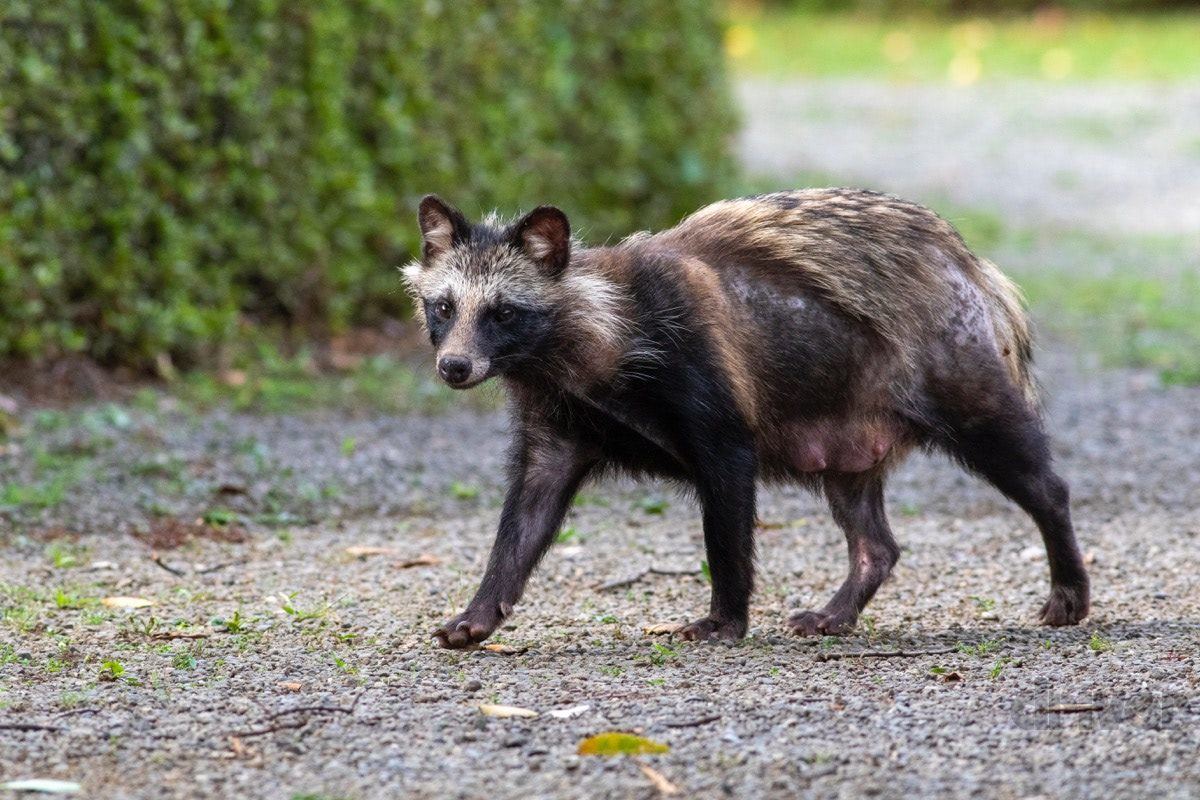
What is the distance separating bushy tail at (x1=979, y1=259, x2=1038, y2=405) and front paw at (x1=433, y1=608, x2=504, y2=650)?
1979 mm

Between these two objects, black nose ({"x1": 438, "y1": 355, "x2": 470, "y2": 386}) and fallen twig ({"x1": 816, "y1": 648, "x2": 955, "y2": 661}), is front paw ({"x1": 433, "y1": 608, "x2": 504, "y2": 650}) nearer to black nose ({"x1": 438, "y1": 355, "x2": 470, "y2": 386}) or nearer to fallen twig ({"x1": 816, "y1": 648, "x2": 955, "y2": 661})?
black nose ({"x1": 438, "y1": 355, "x2": 470, "y2": 386})

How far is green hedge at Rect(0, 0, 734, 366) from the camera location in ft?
29.0

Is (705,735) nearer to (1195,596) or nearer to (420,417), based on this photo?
(1195,596)

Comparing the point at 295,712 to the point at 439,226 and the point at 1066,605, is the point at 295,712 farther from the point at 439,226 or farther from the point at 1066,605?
the point at 1066,605

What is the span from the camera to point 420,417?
9.50 metres

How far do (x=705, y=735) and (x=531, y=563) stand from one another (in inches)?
56.2

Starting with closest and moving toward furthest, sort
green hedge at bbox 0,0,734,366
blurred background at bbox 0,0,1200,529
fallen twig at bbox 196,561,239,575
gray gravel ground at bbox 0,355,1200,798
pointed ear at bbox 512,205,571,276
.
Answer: gray gravel ground at bbox 0,355,1200,798
pointed ear at bbox 512,205,571,276
fallen twig at bbox 196,561,239,575
blurred background at bbox 0,0,1200,529
green hedge at bbox 0,0,734,366

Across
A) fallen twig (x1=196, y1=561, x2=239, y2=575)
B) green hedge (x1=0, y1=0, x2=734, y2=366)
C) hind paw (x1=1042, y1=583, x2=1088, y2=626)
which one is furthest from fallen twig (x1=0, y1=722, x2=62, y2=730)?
green hedge (x1=0, y1=0, x2=734, y2=366)

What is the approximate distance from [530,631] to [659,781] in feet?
5.87

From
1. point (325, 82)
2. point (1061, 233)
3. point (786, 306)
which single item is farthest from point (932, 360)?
point (1061, 233)

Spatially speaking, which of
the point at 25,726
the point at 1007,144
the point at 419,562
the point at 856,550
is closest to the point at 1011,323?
the point at 856,550

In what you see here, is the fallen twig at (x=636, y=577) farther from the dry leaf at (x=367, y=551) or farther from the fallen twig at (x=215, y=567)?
the fallen twig at (x=215, y=567)

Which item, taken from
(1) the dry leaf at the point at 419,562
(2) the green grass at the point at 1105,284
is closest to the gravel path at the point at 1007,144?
(2) the green grass at the point at 1105,284

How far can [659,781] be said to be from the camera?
4.30 metres
